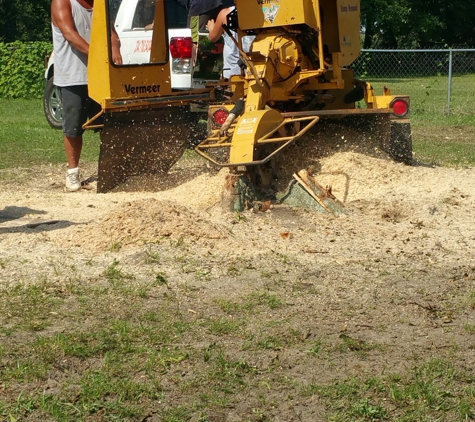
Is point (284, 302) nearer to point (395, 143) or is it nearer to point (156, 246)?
point (156, 246)

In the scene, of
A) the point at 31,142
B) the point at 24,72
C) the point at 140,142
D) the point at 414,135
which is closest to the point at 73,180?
the point at 140,142

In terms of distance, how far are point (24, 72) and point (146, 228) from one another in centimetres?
1904

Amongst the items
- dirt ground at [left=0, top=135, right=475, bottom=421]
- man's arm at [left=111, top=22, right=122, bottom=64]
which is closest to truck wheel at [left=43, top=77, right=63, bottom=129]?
dirt ground at [left=0, top=135, right=475, bottom=421]

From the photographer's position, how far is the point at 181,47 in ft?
43.8

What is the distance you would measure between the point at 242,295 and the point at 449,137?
981cm

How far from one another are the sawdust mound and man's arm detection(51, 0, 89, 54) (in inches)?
118

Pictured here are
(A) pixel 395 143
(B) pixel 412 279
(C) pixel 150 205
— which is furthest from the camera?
(A) pixel 395 143

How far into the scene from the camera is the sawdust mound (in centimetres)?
688

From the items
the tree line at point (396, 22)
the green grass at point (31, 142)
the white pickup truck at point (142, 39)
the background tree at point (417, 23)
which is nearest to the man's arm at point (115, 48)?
the white pickup truck at point (142, 39)

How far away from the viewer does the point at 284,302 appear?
5586mm

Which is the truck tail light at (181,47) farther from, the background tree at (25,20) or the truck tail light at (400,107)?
the background tree at (25,20)

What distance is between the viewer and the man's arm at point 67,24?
962cm

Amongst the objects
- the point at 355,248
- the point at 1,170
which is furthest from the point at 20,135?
the point at 355,248

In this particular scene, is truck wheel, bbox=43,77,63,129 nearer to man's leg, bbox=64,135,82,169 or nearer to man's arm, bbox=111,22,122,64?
man's leg, bbox=64,135,82,169
